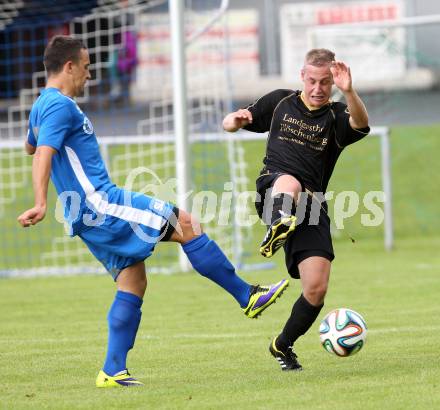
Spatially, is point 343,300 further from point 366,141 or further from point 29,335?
point 366,141

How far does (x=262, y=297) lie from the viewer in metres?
6.71

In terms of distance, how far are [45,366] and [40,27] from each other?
400 inches

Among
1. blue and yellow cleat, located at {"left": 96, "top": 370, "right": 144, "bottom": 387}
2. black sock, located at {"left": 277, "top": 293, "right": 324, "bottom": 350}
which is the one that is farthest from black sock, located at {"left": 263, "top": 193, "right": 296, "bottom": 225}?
blue and yellow cleat, located at {"left": 96, "top": 370, "right": 144, "bottom": 387}

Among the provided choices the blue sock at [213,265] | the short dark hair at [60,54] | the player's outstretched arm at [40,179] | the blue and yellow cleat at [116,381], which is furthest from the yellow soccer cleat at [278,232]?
the short dark hair at [60,54]

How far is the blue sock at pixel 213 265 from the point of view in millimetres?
6668

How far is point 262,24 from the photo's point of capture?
24375mm

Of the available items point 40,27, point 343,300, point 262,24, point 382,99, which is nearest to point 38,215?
point 343,300

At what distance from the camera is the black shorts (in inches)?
267

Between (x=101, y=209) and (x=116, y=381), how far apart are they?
40.5 inches

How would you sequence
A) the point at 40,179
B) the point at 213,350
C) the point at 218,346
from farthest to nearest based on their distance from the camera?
the point at 218,346
the point at 213,350
the point at 40,179

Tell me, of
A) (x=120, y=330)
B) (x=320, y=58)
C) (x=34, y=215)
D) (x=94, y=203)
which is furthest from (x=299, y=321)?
(x=34, y=215)

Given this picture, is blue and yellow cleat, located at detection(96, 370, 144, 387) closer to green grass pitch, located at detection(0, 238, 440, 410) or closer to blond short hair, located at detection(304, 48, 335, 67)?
Result: green grass pitch, located at detection(0, 238, 440, 410)

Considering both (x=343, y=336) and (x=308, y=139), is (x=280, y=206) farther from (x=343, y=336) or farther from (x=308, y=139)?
(x=343, y=336)

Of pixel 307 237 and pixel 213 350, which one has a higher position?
pixel 307 237
